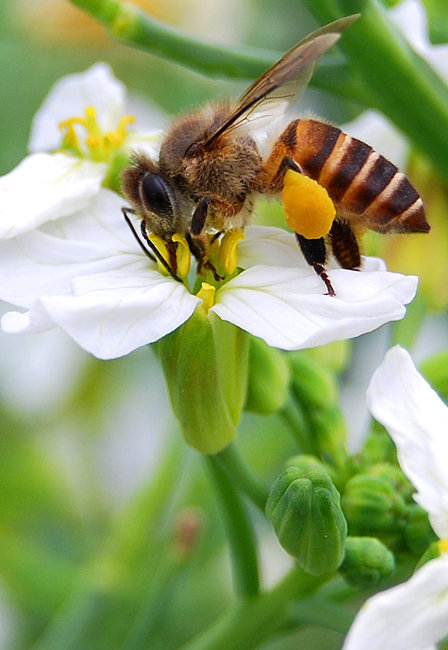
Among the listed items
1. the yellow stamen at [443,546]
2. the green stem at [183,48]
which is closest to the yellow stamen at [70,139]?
the green stem at [183,48]

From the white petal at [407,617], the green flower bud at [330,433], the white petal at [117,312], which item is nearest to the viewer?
the white petal at [407,617]

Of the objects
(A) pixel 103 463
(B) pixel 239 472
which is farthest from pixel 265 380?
(A) pixel 103 463

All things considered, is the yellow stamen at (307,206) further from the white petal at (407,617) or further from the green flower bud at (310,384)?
the white petal at (407,617)

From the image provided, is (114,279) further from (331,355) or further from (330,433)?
(331,355)

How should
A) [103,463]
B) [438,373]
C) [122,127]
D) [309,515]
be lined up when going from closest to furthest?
[309,515] < [438,373] < [122,127] < [103,463]

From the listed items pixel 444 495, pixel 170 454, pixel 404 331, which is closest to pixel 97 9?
pixel 404 331

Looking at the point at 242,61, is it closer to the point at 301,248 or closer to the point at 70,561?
the point at 301,248
